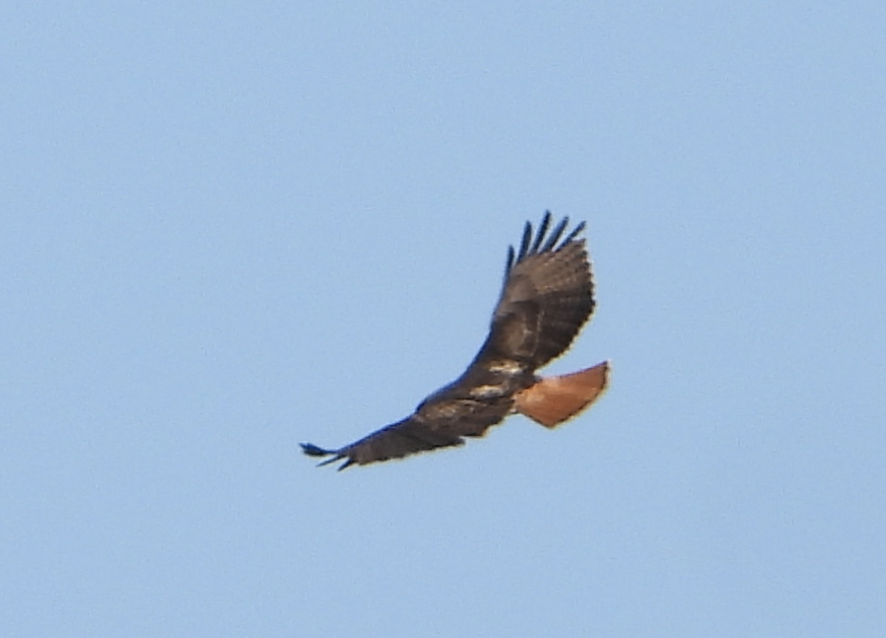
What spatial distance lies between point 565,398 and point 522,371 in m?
0.40

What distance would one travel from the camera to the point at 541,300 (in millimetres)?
18141

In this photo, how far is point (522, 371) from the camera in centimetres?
1770

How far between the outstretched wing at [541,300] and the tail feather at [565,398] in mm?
315

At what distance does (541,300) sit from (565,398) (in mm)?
937

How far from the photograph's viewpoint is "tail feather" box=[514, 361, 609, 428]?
17.4 metres

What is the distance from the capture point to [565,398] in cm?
1747

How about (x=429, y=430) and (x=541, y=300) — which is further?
(x=541, y=300)

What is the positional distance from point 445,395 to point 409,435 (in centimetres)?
62

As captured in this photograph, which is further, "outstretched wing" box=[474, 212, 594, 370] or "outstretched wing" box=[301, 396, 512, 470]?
"outstretched wing" box=[474, 212, 594, 370]

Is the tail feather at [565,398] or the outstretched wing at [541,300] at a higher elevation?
the outstretched wing at [541,300]

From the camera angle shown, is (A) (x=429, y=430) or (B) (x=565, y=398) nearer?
(A) (x=429, y=430)

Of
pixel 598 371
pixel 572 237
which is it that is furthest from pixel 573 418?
pixel 572 237

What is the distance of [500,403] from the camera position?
1752 centimetres

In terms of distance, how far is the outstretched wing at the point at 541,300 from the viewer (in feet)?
58.7
